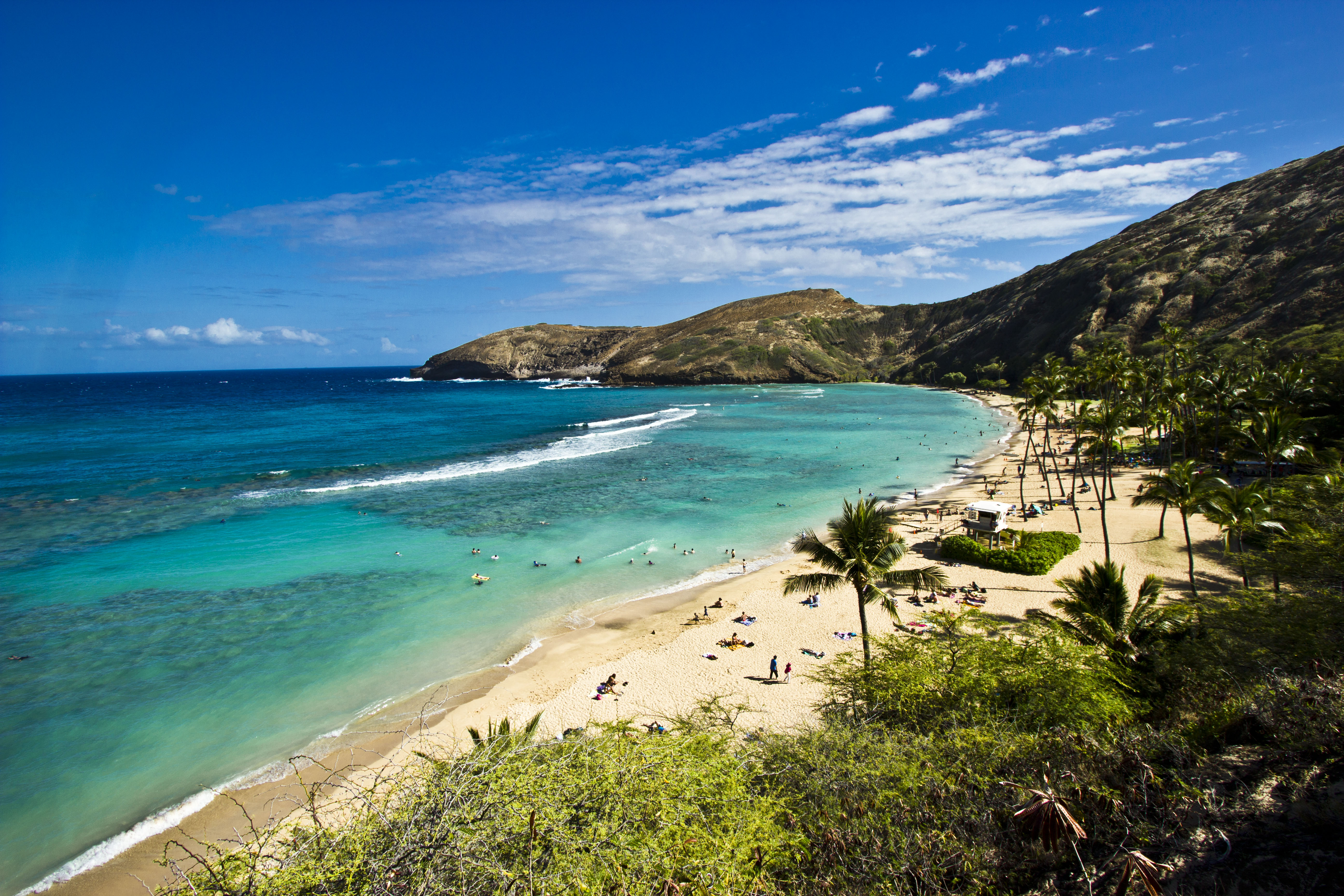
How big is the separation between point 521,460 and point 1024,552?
46.5m

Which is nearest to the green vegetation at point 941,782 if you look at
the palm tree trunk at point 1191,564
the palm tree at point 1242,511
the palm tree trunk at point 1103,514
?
the palm tree at point 1242,511

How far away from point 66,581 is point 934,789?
1613 inches

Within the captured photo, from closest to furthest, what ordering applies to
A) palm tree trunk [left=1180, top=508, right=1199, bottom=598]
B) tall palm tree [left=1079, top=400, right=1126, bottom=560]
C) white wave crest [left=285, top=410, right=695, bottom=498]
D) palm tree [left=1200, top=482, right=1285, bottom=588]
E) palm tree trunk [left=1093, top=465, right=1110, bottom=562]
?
palm tree [left=1200, top=482, right=1285, bottom=588], palm tree trunk [left=1180, top=508, right=1199, bottom=598], palm tree trunk [left=1093, top=465, right=1110, bottom=562], tall palm tree [left=1079, top=400, right=1126, bottom=560], white wave crest [left=285, top=410, right=695, bottom=498]

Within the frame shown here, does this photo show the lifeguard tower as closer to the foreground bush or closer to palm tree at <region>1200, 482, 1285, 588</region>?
palm tree at <region>1200, 482, 1285, 588</region>

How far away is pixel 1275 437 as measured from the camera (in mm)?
27922

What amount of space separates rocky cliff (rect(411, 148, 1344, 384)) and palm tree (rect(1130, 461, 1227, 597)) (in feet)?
120

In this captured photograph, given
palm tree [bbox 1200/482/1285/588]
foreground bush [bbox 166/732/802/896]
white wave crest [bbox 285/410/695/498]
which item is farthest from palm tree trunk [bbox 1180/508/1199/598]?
white wave crest [bbox 285/410/695/498]

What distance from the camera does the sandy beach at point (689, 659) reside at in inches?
612

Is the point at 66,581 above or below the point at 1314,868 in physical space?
below

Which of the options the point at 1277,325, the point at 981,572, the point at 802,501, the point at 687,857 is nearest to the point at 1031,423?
the point at 981,572

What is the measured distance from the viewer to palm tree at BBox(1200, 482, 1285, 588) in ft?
67.0

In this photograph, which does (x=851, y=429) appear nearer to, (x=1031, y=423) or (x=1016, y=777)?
(x=1031, y=423)

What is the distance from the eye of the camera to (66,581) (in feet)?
97.7

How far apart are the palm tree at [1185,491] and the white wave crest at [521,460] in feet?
156
